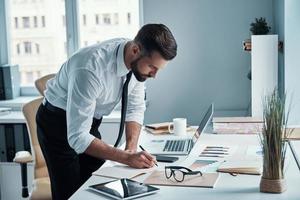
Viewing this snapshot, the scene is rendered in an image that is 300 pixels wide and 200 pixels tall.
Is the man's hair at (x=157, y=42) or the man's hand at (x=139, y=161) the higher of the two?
the man's hair at (x=157, y=42)

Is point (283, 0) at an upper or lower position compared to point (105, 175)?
upper

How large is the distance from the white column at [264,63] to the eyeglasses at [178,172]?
1576 mm

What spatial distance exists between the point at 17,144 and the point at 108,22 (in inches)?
50.9

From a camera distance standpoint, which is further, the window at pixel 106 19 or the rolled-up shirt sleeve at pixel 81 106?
the window at pixel 106 19

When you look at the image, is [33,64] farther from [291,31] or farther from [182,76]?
[291,31]

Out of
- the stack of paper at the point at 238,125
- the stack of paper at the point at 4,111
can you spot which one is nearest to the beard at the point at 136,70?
the stack of paper at the point at 238,125

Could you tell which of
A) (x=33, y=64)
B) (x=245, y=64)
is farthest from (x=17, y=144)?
(x=245, y=64)

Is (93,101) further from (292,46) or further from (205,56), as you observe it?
(205,56)

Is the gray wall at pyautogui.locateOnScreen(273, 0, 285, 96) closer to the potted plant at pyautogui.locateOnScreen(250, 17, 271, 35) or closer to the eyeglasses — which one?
the potted plant at pyautogui.locateOnScreen(250, 17, 271, 35)

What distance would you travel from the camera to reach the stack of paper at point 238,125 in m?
2.81

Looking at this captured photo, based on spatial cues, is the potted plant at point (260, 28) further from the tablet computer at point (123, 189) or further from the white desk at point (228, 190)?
the tablet computer at point (123, 189)

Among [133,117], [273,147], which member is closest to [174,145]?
[133,117]

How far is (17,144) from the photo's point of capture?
377cm

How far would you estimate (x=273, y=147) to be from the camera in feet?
5.75
